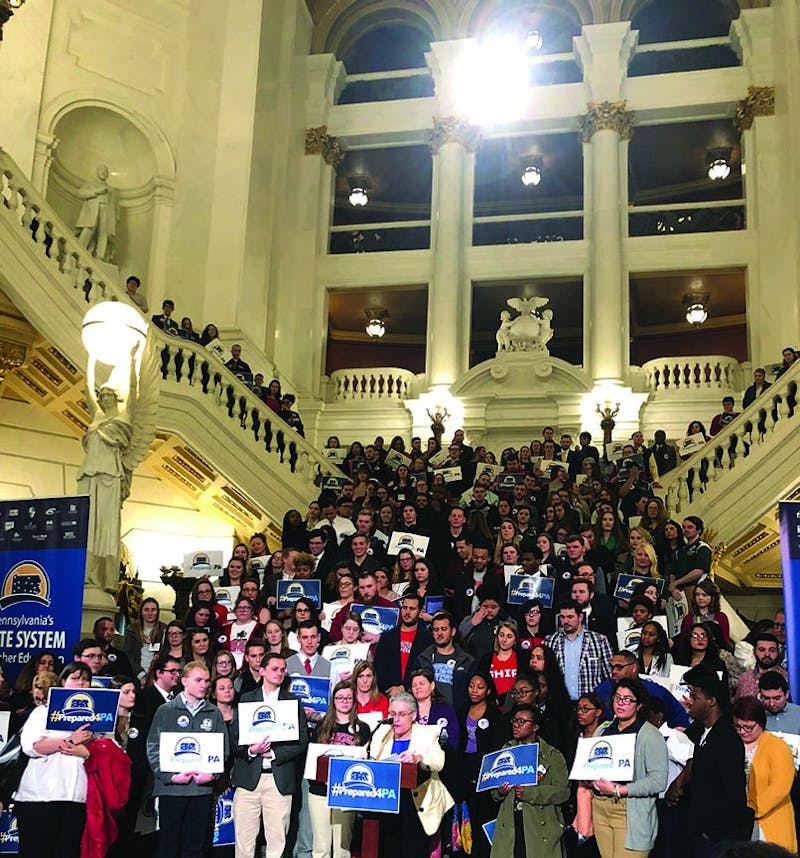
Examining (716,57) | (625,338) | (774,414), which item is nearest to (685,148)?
(716,57)

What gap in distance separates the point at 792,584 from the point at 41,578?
5013 mm

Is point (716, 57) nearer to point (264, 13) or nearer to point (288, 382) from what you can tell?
point (264, 13)

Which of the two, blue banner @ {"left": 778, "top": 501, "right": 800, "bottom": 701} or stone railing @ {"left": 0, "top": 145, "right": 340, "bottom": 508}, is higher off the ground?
stone railing @ {"left": 0, "top": 145, "right": 340, "bottom": 508}

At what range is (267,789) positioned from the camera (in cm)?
687

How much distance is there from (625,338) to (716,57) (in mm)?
5405

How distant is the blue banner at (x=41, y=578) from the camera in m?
8.45

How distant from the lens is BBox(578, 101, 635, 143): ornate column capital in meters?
20.2

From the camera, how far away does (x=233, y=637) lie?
902 cm

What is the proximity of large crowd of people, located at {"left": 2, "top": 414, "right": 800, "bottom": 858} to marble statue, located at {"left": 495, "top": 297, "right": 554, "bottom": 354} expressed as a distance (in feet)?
33.2

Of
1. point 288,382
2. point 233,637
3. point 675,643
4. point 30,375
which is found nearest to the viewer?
point 675,643

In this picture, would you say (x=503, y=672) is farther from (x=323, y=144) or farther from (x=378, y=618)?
(x=323, y=144)

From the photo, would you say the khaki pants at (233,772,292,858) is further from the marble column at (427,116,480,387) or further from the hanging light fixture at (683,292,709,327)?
the hanging light fixture at (683,292,709,327)

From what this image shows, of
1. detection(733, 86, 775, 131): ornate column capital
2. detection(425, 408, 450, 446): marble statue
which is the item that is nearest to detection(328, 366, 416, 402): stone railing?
detection(425, 408, 450, 446): marble statue

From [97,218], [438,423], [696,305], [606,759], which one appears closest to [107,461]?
[606,759]
